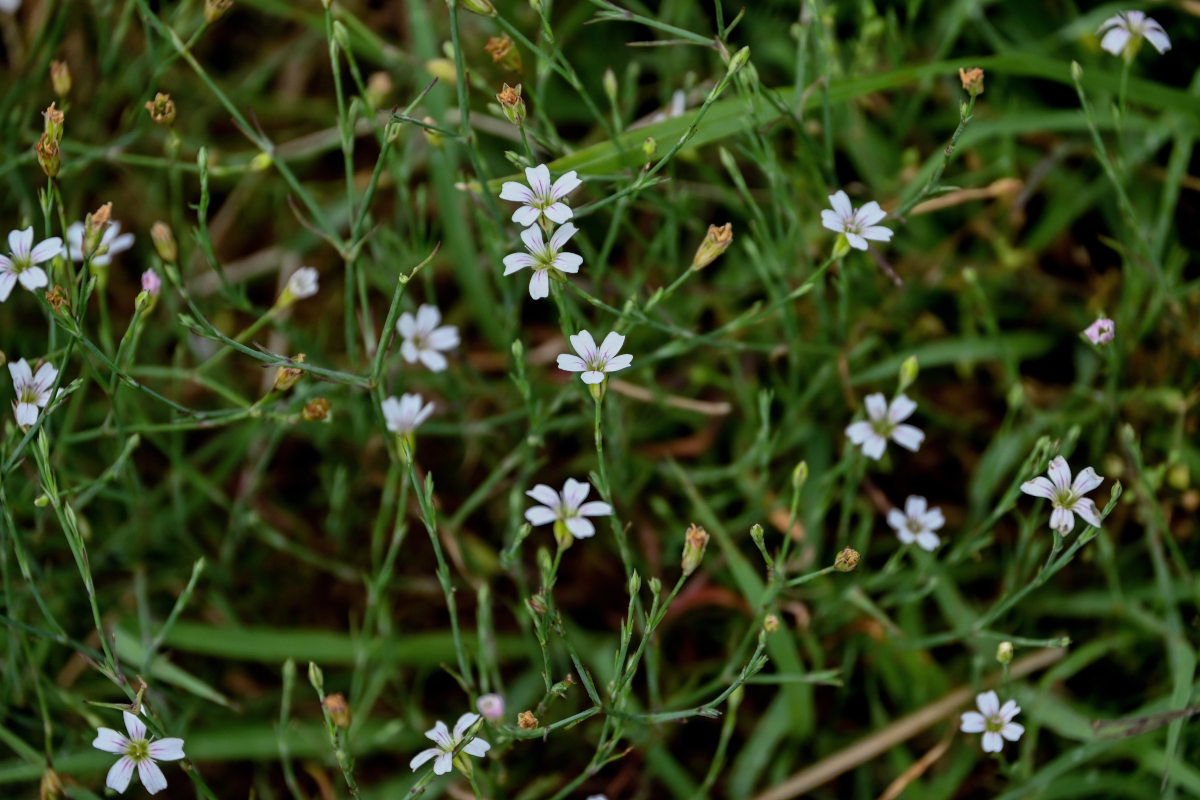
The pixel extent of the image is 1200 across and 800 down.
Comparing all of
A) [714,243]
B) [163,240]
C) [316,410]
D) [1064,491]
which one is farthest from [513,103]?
[1064,491]

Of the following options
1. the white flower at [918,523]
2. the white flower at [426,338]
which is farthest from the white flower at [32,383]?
the white flower at [918,523]

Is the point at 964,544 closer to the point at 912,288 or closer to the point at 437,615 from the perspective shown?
the point at 912,288

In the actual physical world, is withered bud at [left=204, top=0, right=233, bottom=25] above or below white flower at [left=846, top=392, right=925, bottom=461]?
above

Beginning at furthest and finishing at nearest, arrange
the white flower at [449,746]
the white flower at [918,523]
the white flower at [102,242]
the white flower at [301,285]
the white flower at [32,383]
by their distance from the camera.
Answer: the white flower at [301,285] < the white flower at [918,523] < the white flower at [102,242] < the white flower at [32,383] < the white flower at [449,746]

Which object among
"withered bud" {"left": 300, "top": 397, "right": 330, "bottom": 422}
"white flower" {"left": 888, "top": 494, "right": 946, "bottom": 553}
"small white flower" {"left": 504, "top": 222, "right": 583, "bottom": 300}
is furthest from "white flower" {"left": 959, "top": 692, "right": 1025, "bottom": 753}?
"withered bud" {"left": 300, "top": 397, "right": 330, "bottom": 422}

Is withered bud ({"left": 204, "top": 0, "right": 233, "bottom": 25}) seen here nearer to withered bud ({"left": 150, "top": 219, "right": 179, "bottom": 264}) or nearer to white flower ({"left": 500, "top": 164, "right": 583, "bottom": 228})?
withered bud ({"left": 150, "top": 219, "right": 179, "bottom": 264})

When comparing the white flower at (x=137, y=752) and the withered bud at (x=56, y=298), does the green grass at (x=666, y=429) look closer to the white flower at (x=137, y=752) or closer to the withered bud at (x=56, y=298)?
the withered bud at (x=56, y=298)

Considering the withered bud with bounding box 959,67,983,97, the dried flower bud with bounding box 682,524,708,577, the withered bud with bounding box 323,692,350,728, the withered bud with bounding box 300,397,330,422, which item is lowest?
the withered bud with bounding box 323,692,350,728
